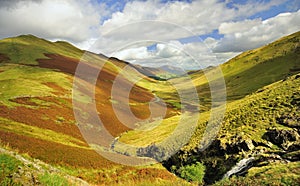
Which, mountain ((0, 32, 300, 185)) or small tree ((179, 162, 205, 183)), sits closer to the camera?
mountain ((0, 32, 300, 185))

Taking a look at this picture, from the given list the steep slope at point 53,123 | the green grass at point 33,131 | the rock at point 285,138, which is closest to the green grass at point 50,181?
the steep slope at point 53,123

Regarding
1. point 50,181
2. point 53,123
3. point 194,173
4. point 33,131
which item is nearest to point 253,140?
point 194,173

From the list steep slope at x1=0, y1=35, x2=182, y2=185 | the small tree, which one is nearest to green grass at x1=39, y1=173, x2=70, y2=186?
steep slope at x1=0, y1=35, x2=182, y2=185

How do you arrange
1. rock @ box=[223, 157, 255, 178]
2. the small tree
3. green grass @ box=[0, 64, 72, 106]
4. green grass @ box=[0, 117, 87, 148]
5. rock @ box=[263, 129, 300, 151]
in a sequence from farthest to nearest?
green grass @ box=[0, 64, 72, 106], green grass @ box=[0, 117, 87, 148], the small tree, rock @ box=[263, 129, 300, 151], rock @ box=[223, 157, 255, 178]

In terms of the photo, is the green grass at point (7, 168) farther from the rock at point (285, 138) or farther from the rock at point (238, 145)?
the rock at point (285, 138)

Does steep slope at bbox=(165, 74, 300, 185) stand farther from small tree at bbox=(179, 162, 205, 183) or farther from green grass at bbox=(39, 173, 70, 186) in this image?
green grass at bbox=(39, 173, 70, 186)

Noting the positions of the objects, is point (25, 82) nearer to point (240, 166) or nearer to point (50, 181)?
point (240, 166)

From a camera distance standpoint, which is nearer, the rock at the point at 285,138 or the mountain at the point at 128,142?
the mountain at the point at 128,142

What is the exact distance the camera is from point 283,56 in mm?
197375

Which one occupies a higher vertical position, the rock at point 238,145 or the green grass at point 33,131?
the green grass at point 33,131

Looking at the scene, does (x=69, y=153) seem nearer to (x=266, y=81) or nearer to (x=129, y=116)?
(x=129, y=116)

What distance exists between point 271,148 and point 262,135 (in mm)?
2603

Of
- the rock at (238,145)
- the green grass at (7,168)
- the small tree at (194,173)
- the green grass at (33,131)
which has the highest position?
the green grass at (7,168)

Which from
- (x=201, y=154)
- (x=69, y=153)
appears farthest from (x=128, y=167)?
(x=201, y=154)
